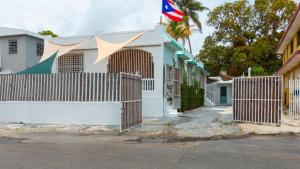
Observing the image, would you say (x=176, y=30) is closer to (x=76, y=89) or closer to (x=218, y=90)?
(x=218, y=90)

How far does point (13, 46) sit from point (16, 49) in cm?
39

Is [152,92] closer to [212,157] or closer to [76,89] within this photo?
[76,89]

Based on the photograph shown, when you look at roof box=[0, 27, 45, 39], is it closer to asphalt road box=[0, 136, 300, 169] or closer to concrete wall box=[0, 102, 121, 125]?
concrete wall box=[0, 102, 121, 125]

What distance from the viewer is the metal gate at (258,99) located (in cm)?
1272

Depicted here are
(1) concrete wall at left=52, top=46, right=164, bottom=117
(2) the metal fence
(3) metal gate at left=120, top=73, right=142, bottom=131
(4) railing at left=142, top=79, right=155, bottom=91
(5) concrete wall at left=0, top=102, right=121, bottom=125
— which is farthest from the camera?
(4) railing at left=142, top=79, right=155, bottom=91

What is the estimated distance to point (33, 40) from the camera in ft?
76.2

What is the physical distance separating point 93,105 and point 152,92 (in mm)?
4291

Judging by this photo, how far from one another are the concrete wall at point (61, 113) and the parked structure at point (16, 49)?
27.6 ft

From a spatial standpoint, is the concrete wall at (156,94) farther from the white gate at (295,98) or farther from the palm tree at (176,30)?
the palm tree at (176,30)

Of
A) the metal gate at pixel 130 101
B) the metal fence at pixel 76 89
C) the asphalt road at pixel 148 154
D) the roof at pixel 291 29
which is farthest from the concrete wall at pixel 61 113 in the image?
the roof at pixel 291 29

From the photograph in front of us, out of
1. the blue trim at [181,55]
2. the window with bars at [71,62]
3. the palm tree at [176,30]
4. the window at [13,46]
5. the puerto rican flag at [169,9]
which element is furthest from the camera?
the palm tree at [176,30]

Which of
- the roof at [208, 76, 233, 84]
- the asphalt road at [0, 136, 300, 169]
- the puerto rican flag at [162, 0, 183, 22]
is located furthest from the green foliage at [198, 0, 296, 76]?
the asphalt road at [0, 136, 300, 169]

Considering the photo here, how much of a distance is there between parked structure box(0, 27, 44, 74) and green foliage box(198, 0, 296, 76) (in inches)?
862

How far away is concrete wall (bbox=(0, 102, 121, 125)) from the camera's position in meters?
13.8
